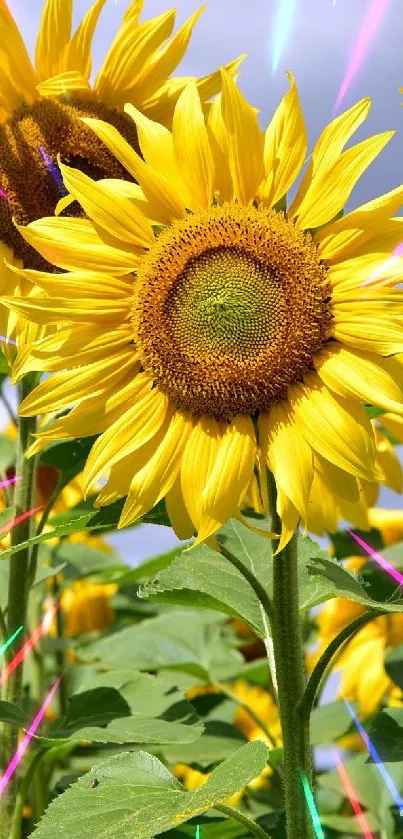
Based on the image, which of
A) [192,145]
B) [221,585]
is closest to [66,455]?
[221,585]

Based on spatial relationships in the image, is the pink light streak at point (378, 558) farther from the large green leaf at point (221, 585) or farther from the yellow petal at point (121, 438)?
the yellow petal at point (121, 438)

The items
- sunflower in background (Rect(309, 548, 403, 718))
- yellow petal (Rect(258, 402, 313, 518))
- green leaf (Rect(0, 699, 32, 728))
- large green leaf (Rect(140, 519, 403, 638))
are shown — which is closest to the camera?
yellow petal (Rect(258, 402, 313, 518))

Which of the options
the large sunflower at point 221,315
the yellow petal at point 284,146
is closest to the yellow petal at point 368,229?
the large sunflower at point 221,315

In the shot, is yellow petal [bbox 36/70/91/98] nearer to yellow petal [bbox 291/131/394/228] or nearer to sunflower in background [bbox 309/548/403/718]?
yellow petal [bbox 291/131/394/228]

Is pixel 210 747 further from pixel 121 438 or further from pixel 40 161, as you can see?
pixel 40 161

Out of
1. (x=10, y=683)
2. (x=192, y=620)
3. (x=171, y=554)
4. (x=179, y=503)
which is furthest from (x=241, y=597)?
(x=192, y=620)

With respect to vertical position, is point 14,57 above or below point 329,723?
above

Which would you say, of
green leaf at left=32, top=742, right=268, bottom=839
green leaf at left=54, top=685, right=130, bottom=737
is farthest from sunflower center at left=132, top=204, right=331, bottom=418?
green leaf at left=54, top=685, right=130, bottom=737

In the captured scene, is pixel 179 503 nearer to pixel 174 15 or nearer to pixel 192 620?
pixel 174 15
